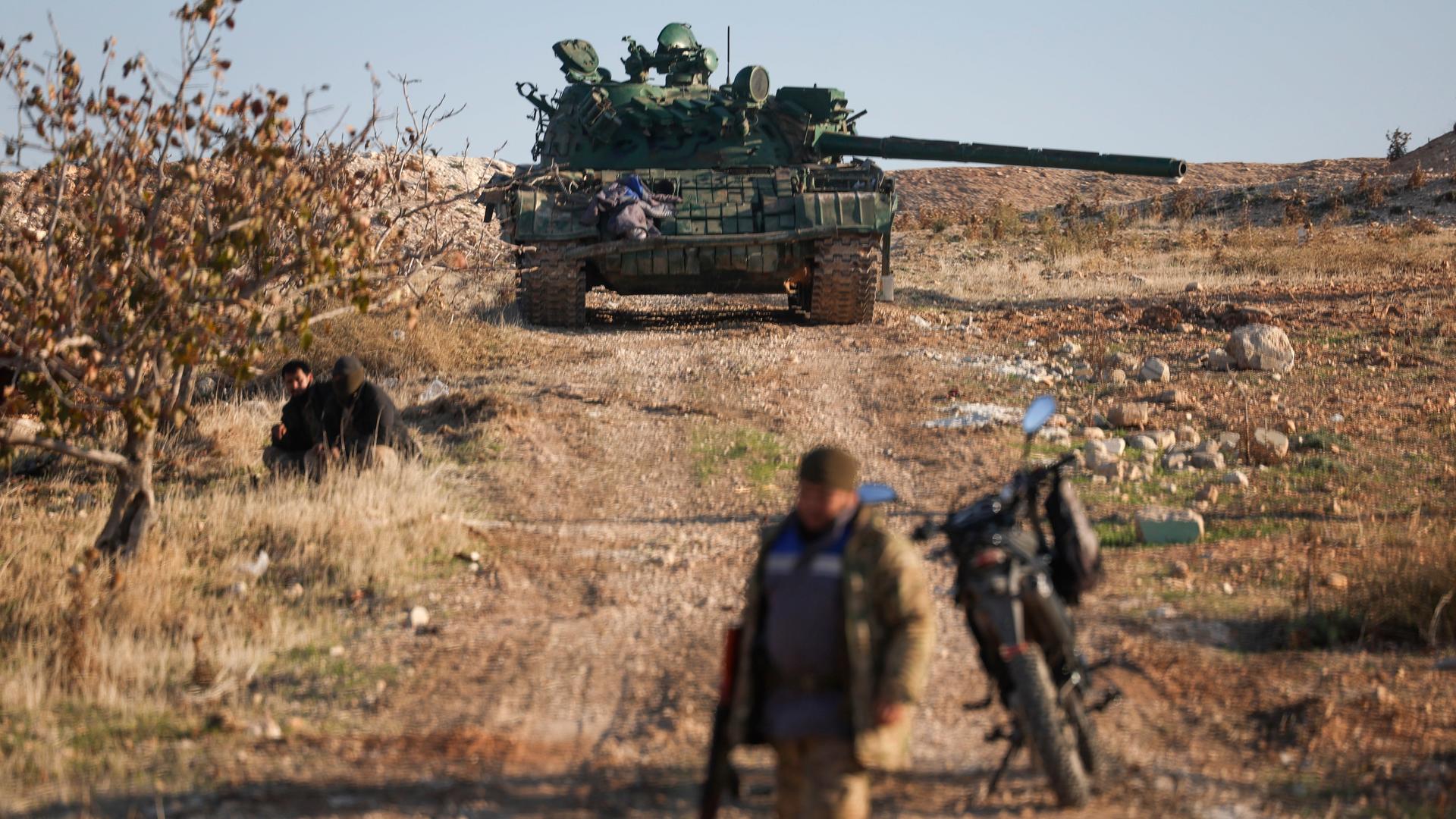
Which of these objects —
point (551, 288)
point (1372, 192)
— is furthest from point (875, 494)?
point (1372, 192)

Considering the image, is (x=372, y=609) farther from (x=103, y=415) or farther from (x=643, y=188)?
(x=643, y=188)

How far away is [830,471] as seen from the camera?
3.41 m

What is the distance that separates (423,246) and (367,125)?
4445 millimetres

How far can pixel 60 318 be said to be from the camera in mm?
6258

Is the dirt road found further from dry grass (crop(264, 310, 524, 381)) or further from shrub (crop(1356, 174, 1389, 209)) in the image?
shrub (crop(1356, 174, 1389, 209))

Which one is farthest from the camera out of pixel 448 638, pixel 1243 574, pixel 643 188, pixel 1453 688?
pixel 643 188

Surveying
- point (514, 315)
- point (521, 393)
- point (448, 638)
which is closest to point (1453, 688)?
point (448, 638)

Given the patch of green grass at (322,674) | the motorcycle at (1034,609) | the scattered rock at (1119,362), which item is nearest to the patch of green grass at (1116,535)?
the motorcycle at (1034,609)

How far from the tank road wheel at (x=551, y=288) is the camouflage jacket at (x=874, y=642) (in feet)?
35.9

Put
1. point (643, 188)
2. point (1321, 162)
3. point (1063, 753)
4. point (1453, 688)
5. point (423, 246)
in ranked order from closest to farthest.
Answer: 1. point (1063, 753)
2. point (1453, 688)
3. point (423, 246)
4. point (643, 188)
5. point (1321, 162)

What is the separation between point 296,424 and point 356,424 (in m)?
0.41

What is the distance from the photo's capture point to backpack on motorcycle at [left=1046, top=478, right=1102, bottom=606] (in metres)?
4.25

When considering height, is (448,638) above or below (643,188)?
below

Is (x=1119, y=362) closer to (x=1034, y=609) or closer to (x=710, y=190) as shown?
(x=710, y=190)
